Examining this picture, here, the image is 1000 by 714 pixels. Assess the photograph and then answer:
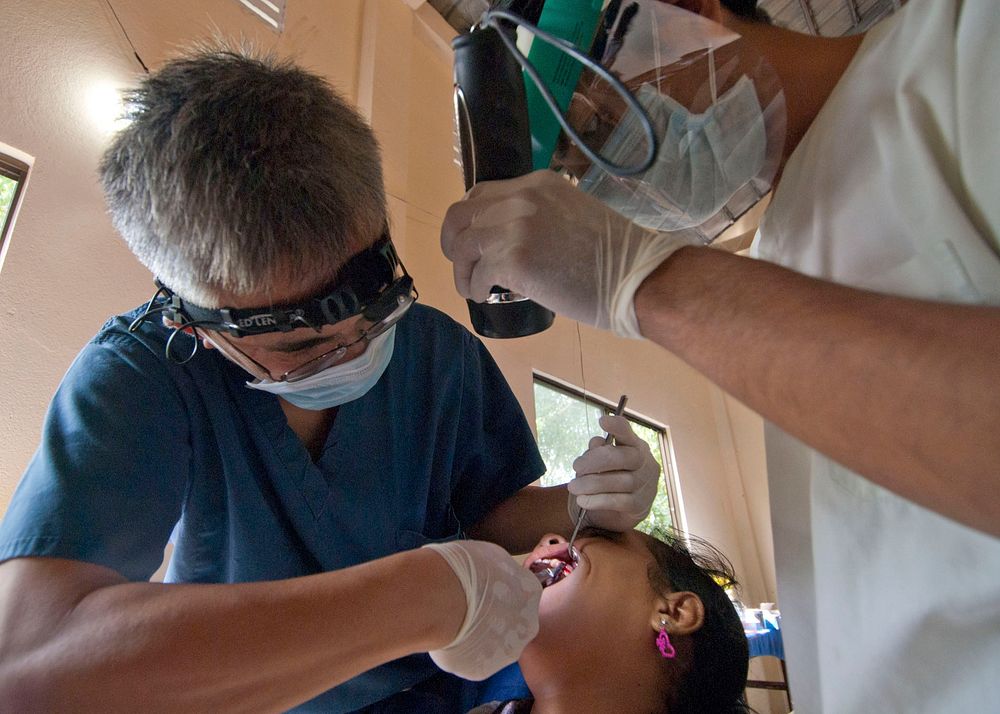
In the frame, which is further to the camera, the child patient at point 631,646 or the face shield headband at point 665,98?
the child patient at point 631,646

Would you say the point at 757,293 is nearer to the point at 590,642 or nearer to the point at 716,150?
the point at 716,150

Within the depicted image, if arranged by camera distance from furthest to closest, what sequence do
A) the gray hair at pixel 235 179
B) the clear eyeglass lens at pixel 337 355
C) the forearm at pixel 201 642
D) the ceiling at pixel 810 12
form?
the ceiling at pixel 810 12 < the clear eyeglass lens at pixel 337 355 < the gray hair at pixel 235 179 < the forearm at pixel 201 642

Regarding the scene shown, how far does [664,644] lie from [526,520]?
0.41 meters

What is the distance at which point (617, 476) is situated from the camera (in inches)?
51.0

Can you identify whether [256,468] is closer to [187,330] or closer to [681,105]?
[187,330]

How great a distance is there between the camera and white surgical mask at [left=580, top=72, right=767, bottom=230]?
945mm

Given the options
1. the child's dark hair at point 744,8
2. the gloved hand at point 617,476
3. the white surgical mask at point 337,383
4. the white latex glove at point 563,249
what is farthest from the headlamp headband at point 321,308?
the child's dark hair at point 744,8

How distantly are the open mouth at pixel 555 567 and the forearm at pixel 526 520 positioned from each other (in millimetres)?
58

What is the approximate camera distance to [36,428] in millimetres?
1605

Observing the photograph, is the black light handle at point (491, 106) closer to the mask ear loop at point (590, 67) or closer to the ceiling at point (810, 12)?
the mask ear loop at point (590, 67)

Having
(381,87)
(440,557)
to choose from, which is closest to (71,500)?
(440,557)

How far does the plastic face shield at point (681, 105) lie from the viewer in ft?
3.07

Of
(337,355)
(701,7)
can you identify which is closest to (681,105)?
(701,7)

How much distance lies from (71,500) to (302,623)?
0.39 metres
